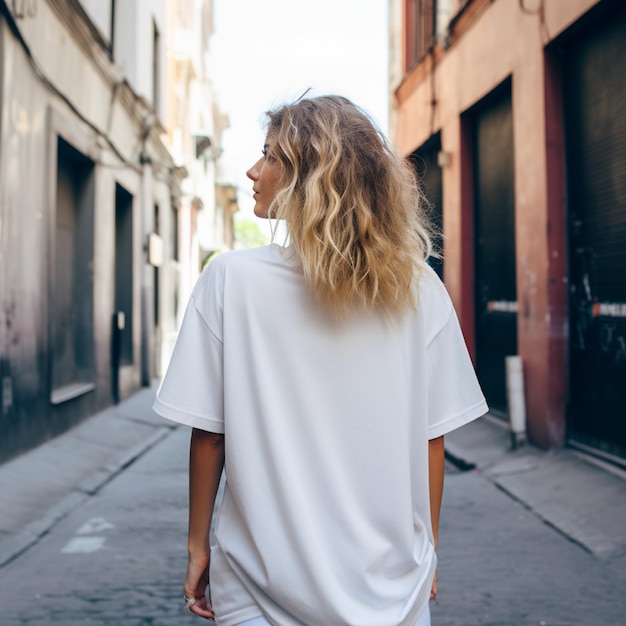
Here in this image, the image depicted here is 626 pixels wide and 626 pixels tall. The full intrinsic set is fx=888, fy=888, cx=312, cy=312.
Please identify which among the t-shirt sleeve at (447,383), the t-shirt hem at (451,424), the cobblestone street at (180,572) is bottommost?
the cobblestone street at (180,572)

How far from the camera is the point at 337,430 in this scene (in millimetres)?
1611

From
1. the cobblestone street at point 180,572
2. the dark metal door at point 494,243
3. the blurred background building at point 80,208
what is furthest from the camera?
the dark metal door at point 494,243

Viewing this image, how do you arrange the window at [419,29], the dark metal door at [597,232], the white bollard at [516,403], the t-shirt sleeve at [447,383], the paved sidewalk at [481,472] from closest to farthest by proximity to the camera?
the t-shirt sleeve at [447,383], the paved sidewalk at [481,472], the dark metal door at [597,232], the white bollard at [516,403], the window at [419,29]

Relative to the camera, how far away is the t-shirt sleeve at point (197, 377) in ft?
5.45

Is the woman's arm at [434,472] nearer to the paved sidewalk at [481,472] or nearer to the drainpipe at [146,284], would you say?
the paved sidewalk at [481,472]

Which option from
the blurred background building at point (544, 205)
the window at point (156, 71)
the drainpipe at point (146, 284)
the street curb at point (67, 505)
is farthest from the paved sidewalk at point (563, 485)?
the window at point (156, 71)

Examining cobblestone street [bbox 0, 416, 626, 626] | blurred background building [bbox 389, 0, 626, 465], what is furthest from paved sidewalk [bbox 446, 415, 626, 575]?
blurred background building [bbox 389, 0, 626, 465]

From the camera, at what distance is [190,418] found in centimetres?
166

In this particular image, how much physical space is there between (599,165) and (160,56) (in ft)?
40.1

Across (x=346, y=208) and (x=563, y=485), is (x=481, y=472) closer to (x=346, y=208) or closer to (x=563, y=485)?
(x=563, y=485)

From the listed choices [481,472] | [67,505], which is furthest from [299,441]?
[481,472]

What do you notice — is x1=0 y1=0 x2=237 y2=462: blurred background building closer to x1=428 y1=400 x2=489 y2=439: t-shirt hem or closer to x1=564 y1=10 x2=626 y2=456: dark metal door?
x1=564 y1=10 x2=626 y2=456: dark metal door

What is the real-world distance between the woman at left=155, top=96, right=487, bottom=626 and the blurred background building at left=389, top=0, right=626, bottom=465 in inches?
141

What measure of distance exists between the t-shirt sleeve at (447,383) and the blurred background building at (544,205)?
11.3ft
